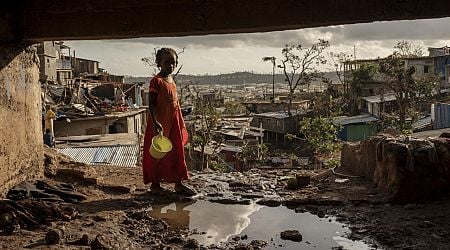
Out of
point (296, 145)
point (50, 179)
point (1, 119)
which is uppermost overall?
point (1, 119)

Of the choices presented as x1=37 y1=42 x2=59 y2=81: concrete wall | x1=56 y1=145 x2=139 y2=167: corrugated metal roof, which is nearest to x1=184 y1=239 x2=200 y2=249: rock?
x1=56 y1=145 x2=139 y2=167: corrugated metal roof

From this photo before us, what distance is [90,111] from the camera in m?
22.9

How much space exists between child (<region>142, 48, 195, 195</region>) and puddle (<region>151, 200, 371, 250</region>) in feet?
1.52

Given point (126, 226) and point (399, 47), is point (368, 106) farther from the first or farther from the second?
point (126, 226)

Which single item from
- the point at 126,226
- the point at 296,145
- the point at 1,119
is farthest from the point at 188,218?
the point at 296,145

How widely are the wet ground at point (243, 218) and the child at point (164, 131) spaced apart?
0.70 feet

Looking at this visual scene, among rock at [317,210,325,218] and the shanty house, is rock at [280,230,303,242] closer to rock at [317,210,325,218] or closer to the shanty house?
rock at [317,210,325,218]

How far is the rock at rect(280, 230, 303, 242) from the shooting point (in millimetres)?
3920

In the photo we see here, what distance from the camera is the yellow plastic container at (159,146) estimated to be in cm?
546

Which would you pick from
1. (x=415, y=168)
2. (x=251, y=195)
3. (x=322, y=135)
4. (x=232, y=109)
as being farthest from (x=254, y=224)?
(x=232, y=109)

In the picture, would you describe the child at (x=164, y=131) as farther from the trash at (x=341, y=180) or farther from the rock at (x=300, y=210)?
the trash at (x=341, y=180)

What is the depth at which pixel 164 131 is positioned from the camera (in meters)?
5.64

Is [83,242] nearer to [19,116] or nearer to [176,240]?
[176,240]

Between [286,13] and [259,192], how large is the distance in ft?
7.50
